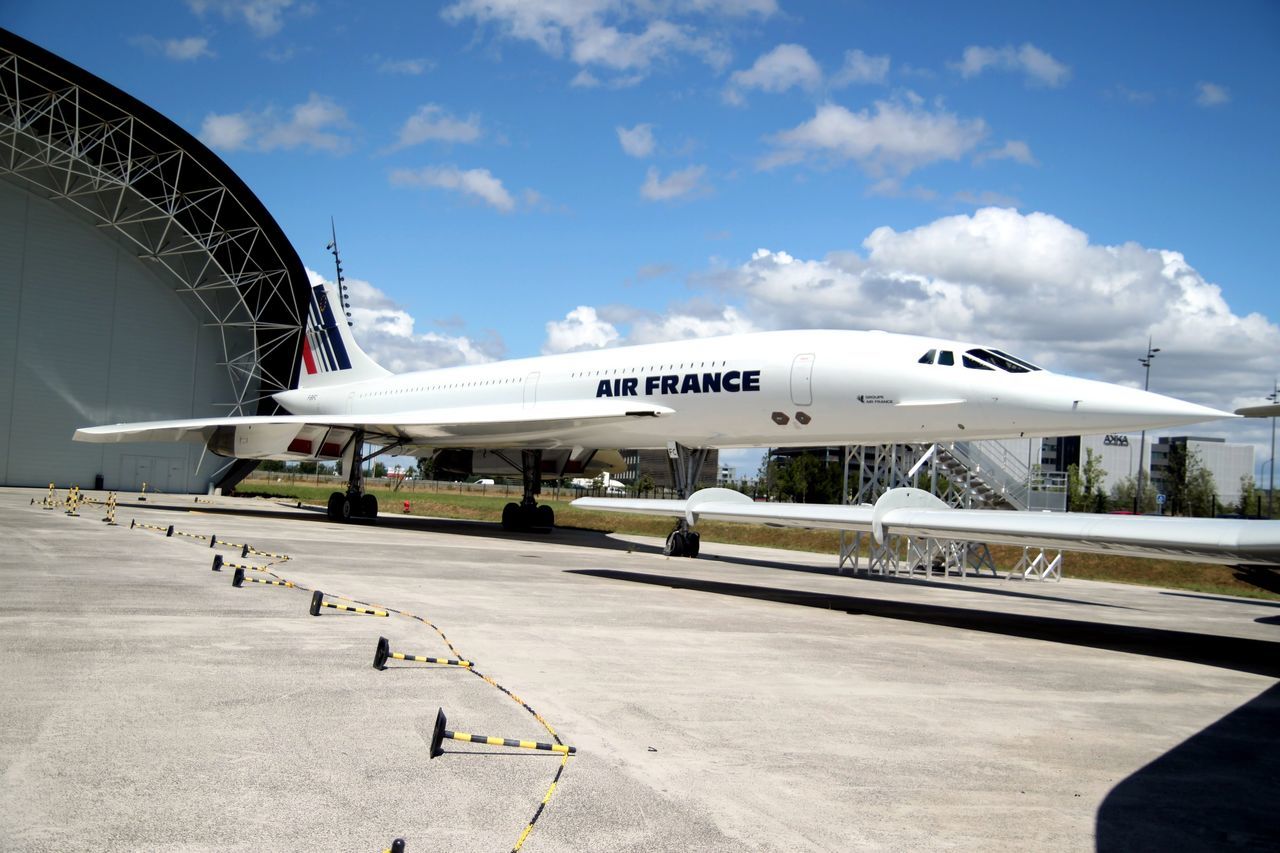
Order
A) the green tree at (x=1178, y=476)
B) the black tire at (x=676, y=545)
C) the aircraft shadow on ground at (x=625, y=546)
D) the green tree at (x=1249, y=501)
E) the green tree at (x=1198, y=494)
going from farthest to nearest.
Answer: the green tree at (x=1249, y=501)
the green tree at (x=1198, y=494)
the green tree at (x=1178, y=476)
the black tire at (x=676, y=545)
the aircraft shadow on ground at (x=625, y=546)

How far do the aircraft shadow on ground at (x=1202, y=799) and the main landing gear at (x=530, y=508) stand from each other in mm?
18328

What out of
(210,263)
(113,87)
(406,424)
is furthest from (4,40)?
(406,424)

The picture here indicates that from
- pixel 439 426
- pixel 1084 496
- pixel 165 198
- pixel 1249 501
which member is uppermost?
pixel 165 198

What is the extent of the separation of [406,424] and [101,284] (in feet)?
67.6

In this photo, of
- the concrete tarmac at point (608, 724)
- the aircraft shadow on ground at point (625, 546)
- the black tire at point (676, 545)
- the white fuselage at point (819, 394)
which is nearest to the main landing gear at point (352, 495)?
the aircraft shadow on ground at point (625, 546)

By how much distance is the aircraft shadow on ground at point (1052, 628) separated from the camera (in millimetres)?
8547

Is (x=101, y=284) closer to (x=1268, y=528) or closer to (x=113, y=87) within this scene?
(x=113, y=87)

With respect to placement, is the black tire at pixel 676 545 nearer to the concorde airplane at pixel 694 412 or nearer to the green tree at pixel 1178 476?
the concorde airplane at pixel 694 412

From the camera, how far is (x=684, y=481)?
17047 mm

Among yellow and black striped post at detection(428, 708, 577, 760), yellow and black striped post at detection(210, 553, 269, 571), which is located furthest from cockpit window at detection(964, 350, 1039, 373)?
yellow and black striped post at detection(428, 708, 577, 760)

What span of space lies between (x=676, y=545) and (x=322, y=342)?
17.6 m

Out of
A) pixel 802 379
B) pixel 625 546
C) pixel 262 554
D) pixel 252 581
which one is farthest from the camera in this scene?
pixel 625 546

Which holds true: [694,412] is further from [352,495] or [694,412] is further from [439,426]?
[352,495]

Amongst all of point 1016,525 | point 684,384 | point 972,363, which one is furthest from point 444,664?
point 684,384
